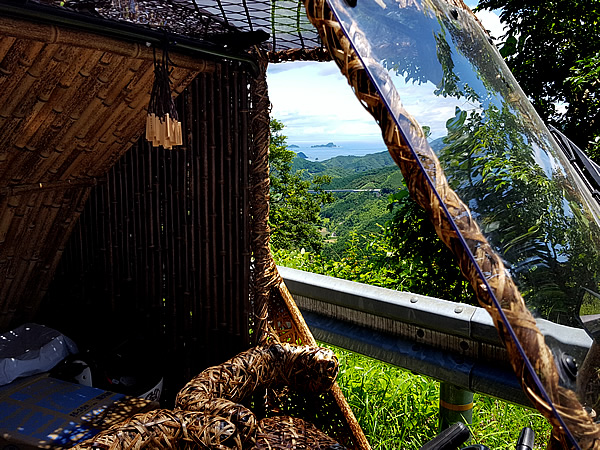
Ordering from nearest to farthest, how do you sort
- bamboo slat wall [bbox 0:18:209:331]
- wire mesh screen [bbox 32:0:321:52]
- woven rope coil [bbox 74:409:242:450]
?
1. woven rope coil [bbox 74:409:242:450]
2. wire mesh screen [bbox 32:0:321:52]
3. bamboo slat wall [bbox 0:18:209:331]

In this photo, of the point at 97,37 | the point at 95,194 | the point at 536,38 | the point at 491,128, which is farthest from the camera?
the point at 536,38

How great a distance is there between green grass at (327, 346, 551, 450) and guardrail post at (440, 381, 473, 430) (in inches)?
10.4

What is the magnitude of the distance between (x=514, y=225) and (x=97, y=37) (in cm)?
152

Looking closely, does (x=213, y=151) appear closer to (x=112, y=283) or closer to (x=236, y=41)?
(x=236, y=41)

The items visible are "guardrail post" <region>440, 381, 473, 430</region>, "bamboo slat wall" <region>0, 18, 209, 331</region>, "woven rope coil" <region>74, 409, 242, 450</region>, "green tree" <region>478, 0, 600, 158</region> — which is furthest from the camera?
"green tree" <region>478, 0, 600, 158</region>

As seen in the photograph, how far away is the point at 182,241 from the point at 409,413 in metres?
1.44

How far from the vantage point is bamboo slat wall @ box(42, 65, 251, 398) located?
229cm

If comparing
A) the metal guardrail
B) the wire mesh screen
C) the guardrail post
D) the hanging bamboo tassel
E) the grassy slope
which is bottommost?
the grassy slope

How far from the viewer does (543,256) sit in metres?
0.68

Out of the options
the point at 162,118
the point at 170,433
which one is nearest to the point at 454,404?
the point at 170,433

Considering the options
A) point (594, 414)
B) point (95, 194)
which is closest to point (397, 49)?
point (594, 414)

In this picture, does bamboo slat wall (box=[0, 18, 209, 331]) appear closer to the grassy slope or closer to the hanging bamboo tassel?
the hanging bamboo tassel

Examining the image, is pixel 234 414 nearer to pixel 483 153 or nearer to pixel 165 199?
pixel 483 153

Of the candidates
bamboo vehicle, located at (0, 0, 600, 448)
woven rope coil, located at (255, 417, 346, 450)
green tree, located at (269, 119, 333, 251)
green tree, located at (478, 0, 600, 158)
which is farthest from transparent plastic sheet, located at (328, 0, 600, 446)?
green tree, located at (269, 119, 333, 251)
